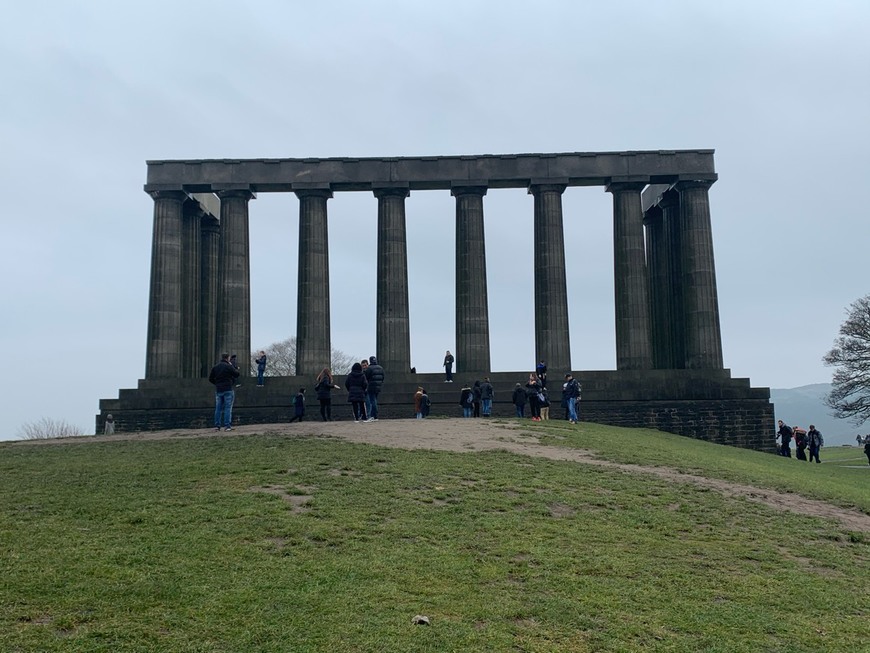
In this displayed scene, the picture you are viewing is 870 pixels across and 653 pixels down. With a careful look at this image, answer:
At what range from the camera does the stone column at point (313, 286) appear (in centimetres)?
4609

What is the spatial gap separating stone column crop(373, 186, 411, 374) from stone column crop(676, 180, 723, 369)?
15.3 metres

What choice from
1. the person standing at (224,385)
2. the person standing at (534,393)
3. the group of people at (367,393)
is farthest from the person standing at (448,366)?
the person standing at (224,385)

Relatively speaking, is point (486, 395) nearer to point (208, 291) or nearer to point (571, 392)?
point (571, 392)

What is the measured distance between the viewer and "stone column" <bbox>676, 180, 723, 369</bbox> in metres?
46.2

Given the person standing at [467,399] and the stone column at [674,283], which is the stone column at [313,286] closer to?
the person standing at [467,399]

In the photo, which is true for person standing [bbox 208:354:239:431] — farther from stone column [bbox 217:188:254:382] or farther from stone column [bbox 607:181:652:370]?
stone column [bbox 607:181:652:370]

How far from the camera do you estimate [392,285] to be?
46562 millimetres

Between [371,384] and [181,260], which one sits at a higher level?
[181,260]

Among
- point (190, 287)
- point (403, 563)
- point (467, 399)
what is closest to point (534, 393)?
point (467, 399)

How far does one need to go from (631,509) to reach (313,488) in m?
6.09

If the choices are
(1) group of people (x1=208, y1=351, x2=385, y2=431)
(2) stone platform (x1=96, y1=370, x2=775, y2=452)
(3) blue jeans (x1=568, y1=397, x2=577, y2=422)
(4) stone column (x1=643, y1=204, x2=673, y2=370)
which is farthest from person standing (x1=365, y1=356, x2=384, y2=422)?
(4) stone column (x1=643, y1=204, x2=673, y2=370)

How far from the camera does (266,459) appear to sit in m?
20.0

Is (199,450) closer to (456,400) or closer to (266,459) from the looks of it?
(266,459)

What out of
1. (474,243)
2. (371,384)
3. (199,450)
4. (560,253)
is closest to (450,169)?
(474,243)
